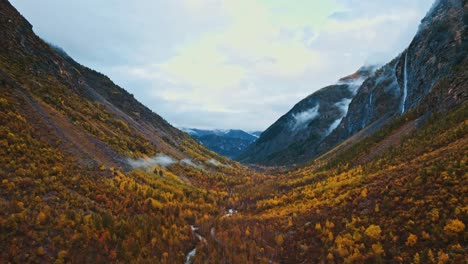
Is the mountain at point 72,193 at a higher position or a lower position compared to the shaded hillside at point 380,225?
lower

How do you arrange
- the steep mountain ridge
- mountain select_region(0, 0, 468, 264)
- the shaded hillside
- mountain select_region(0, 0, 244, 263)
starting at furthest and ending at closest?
the steep mountain ridge → mountain select_region(0, 0, 244, 263) → mountain select_region(0, 0, 468, 264) → the shaded hillside

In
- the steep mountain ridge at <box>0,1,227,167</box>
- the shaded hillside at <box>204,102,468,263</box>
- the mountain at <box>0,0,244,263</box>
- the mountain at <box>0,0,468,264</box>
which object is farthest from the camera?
the steep mountain ridge at <box>0,1,227,167</box>

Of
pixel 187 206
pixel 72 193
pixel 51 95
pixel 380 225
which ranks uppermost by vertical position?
pixel 51 95

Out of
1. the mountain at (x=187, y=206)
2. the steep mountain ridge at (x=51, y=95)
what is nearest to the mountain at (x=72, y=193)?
the mountain at (x=187, y=206)

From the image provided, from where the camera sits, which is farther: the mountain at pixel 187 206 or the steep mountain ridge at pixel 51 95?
the steep mountain ridge at pixel 51 95

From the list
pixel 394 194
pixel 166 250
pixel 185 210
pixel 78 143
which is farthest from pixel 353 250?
pixel 78 143

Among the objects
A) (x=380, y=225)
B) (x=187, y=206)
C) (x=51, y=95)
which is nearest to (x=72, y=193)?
(x=187, y=206)

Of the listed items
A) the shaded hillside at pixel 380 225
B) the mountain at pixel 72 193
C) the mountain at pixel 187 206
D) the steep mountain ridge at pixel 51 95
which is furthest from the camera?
the steep mountain ridge at pixel 51 95

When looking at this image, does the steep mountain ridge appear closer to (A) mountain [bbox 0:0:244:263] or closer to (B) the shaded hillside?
(A) mountain [bbox 0:0:244:263]

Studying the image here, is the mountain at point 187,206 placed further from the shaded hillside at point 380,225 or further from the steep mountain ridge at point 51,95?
the steep mountain ridge at point 51,95

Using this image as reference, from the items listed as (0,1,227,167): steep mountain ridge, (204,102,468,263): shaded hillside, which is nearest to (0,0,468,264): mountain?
(204,102,468,263): shaded hillside

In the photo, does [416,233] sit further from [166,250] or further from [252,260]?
[166,250]

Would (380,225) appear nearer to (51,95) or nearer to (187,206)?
(187,206)
